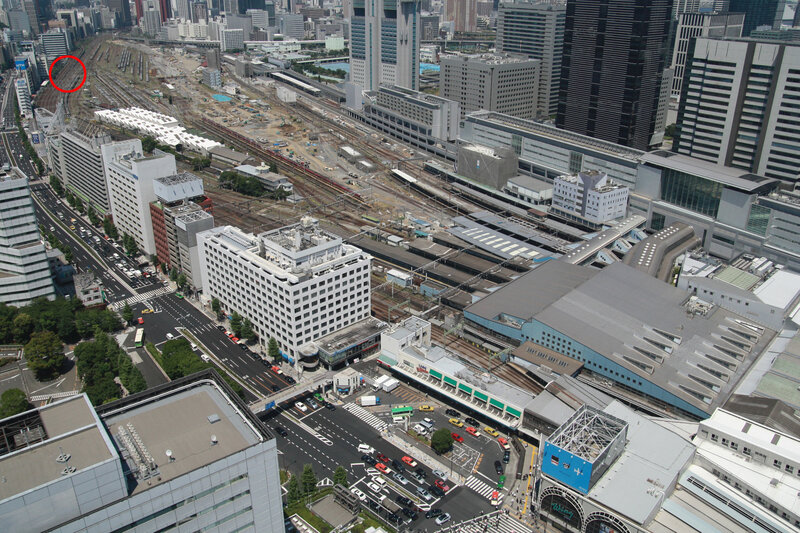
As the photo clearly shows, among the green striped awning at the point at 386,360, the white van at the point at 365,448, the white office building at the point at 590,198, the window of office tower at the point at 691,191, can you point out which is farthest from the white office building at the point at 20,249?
the window of office tower at the point at 691,191

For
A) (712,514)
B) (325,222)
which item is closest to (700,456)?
(712,514)

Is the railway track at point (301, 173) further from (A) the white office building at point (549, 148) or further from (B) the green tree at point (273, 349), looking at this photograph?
(B) the green tree at point (273, 349)

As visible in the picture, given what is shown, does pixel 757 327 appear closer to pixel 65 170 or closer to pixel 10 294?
pixel 10 294

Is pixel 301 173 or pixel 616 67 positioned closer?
pixel 616 67

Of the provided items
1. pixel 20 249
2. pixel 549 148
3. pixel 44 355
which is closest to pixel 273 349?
pixel 44 355

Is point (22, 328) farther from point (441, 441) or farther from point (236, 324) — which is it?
point (441, 441)

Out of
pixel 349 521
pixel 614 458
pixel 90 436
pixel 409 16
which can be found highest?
pixel 409 16
